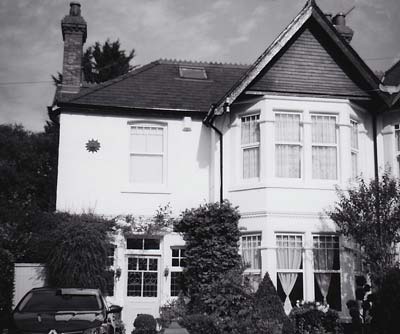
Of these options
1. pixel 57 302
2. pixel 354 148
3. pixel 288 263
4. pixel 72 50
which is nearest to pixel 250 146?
pixel 354 148

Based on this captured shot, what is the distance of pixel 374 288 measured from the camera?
15.3 m

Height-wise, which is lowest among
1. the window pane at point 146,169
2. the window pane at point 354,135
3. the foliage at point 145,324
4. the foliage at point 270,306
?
the foliage at point 145,324

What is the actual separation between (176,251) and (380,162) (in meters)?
6.74

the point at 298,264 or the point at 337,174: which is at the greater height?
the point at 337,174

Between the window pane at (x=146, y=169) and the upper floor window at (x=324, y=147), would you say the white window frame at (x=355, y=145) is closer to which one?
the upper floor window at (x=324, y=147)

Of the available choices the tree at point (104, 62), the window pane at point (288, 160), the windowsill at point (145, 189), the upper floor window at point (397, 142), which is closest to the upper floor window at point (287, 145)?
the window pane at point (288, 160)

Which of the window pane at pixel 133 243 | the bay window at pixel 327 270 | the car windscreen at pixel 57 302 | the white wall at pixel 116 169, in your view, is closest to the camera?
the car windscreen at pixel 57 302

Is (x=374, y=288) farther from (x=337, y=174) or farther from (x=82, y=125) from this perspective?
(x=82, y=125)

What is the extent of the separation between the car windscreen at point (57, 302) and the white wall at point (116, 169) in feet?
19.0

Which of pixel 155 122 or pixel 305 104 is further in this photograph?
pixel 155 122

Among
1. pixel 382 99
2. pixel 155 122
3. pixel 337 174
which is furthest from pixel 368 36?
pixel 155 122

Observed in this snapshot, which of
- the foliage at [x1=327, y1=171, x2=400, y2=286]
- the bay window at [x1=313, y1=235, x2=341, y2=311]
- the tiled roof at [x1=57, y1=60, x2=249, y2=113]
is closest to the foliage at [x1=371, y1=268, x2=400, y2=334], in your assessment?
the foliage at [x1=327, y1=171, x2=400, y2=286]

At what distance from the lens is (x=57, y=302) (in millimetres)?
11148

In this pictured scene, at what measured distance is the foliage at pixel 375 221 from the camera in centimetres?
1474
